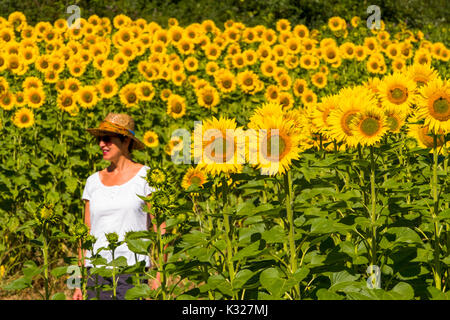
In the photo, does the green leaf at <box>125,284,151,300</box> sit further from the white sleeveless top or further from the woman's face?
the woman's face

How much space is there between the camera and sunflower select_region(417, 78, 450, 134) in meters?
2.36

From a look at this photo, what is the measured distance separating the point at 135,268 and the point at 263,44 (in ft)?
23.3

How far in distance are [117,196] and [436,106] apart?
241 centimetres

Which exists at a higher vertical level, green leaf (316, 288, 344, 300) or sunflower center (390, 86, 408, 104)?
sunflower center (390, 86, 408, 104)

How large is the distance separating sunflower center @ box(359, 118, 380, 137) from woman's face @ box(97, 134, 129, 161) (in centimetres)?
234

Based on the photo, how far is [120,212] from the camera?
3.92m

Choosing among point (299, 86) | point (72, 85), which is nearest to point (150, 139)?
point (72, 85)

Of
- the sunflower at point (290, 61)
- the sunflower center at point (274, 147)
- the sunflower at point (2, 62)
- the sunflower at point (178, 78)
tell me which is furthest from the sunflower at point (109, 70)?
the sunflower center at point (274, 147)

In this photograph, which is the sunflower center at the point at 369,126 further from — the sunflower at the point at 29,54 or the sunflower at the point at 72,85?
the sunflower at the point at 29,54

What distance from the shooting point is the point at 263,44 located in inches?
352

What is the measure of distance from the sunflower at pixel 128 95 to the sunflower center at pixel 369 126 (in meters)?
4.72

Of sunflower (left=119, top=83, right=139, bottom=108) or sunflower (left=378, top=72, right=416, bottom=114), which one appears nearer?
sunflower (left=378, top=72, right=416, bottom=114)

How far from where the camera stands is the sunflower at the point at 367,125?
235 centimetres

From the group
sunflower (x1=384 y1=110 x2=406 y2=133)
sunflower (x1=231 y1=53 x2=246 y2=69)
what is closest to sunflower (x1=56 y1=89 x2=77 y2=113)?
sunflower (x1=231 y1=53 x2=246 y2=69)
